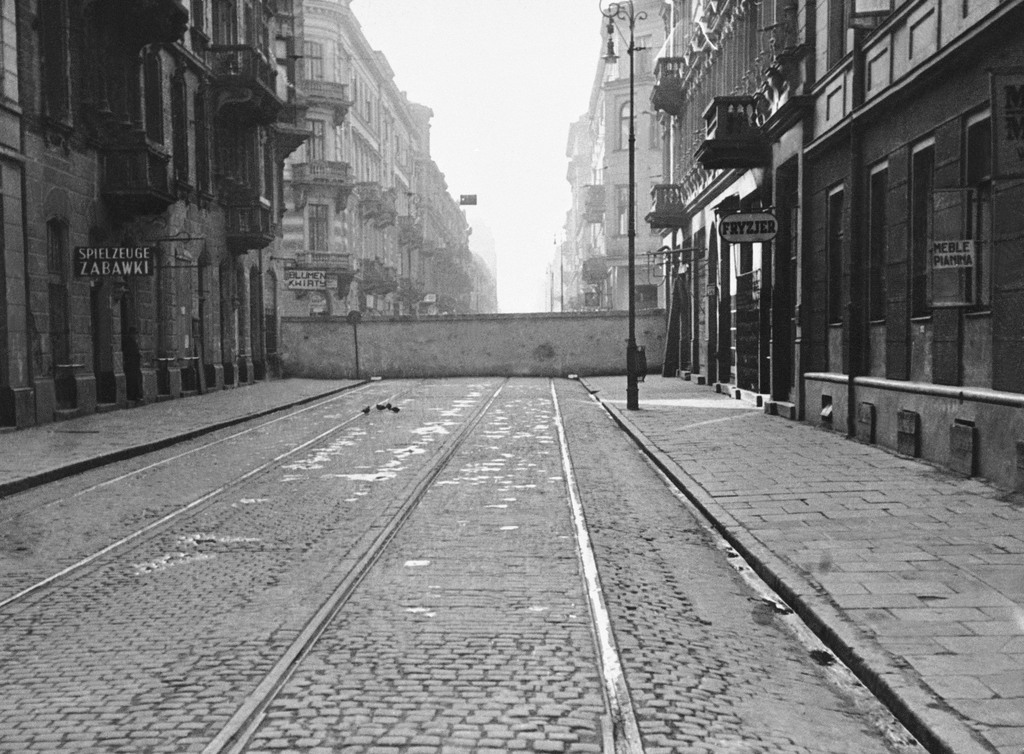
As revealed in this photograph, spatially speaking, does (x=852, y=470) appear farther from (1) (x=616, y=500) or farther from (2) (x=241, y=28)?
(2) (x=241, y=28)

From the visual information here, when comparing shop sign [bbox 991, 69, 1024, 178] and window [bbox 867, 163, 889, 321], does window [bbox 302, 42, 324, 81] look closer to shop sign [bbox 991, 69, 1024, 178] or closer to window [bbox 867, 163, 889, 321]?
window [bbox 867, 163, 889, 321]

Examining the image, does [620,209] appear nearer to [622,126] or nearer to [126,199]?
[622,126]

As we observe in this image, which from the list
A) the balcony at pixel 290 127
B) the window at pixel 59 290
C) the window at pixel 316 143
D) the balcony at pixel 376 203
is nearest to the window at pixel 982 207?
the window at pixel 59 290

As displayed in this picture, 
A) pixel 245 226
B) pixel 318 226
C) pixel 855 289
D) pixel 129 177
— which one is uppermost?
pixel 318 226

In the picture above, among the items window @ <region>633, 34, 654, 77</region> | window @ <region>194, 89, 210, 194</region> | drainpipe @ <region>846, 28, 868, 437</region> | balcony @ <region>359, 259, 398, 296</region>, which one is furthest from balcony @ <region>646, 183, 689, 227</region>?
window @ <region>633, 34, 654, 77</region>

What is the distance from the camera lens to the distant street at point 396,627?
4.57 m

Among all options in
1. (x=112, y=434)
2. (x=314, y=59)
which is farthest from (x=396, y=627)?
(x=314, y=59)

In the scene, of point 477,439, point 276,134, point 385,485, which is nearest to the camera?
point 385,485

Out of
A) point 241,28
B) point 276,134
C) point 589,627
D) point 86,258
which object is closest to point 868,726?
point 589,627

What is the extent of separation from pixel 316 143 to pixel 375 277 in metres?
8.38

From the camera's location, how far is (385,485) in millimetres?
11930

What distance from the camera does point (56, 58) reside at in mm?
20844

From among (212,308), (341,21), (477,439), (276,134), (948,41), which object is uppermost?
(341,21)

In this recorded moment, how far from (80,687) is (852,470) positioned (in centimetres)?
926
